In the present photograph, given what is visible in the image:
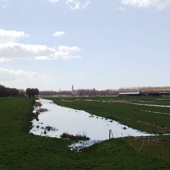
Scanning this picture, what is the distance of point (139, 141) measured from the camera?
3559 centimetres

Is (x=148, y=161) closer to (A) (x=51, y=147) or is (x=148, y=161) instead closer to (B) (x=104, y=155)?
(B) (x=104, y=155)

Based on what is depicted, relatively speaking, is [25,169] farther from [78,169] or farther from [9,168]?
[78,169]

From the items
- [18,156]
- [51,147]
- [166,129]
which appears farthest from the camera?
[166,129]

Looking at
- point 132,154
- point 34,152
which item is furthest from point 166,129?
point 34,152

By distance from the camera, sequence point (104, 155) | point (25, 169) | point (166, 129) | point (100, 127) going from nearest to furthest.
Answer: point (25, 169) → point (104, 155) → point (166, 129) → point (100, 127)

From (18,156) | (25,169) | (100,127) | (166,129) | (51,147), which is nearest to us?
(25,169)

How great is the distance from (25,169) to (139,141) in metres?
15.6

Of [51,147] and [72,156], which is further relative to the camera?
[51,147]

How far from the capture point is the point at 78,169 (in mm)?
24297

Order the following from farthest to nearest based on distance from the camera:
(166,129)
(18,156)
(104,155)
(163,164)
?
1. (166,129)
2. (104,155)
3. (18,156)
4. (163,164)

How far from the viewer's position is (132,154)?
2934 centimetres

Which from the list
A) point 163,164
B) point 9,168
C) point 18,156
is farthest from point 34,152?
point 163,164

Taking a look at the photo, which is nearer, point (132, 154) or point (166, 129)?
point (132, 154)

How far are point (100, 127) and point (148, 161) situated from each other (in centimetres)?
2912
